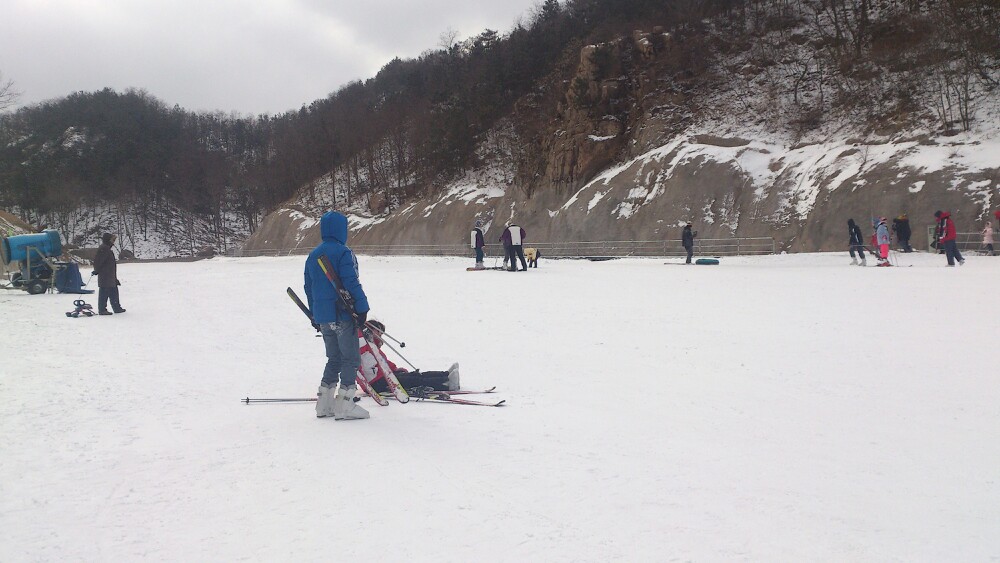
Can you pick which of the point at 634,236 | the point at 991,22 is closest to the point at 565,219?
the point at 634,236

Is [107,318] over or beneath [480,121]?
beneath

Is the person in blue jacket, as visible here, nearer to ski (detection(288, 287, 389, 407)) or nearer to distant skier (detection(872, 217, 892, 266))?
ski (detection(288, 287, 389, 407))

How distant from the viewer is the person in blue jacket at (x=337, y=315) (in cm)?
606

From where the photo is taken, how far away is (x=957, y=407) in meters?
6.05

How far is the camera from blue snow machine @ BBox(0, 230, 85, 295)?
1909 centimetres

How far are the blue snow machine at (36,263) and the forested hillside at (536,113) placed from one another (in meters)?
26.9

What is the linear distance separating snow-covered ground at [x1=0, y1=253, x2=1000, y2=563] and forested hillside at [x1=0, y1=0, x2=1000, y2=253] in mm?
25121

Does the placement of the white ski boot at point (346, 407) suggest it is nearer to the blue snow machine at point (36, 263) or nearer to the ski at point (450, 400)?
the ski at point (450, 400)

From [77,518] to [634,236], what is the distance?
34416 millimetres

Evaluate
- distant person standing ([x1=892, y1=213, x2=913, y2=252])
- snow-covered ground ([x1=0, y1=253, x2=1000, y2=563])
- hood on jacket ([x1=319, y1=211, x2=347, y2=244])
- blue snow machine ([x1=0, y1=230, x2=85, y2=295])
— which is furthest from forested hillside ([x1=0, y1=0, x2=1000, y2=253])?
hood on jacket ([x1=319, y1=211, x2=347, y2=244])

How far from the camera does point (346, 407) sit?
6.16m

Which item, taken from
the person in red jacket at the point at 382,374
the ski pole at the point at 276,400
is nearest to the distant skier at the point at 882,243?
the person in red jacket at the point at 382,374

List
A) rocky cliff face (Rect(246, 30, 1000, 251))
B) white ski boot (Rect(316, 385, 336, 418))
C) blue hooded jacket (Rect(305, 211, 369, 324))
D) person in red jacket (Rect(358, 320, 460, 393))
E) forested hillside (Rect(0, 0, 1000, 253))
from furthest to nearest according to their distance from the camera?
forested hillside (Rect(0, 0, 1000, 253)) < rocky cliff face (Rect(246, 30, 1000, 251)) < person in red jacket (Rect(358, 320, 460, 393)) < white ski boot (Rect(316, 385, 336, 418)) < blue hooded jacket (Rect(305, 211, 369, 324))

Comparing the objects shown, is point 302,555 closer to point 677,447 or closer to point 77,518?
point 77,518
